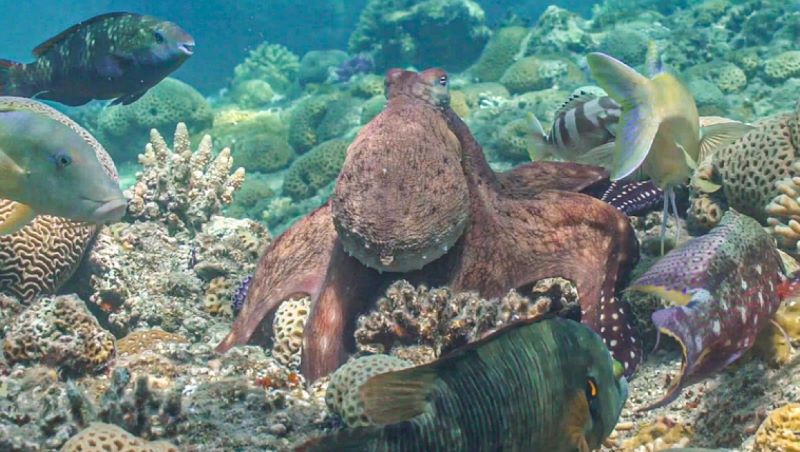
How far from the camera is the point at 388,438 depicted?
1775 millimetres

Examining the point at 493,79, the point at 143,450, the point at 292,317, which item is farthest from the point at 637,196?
the point at 493,79

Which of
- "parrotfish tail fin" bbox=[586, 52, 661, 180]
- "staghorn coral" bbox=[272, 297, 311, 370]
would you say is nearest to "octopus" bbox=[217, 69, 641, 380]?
"staghorn coral" bbox=[272, 297, 311, 370]

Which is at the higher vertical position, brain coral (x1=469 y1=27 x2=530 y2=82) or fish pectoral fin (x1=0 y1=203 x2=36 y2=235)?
brain coral (x1=469 y1=27 x2=530 y2=82)

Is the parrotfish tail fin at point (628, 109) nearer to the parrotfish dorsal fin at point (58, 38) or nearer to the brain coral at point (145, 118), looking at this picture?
the parrotfish dorsal fin at point (58, 38)

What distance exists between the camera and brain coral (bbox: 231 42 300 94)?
28641mm

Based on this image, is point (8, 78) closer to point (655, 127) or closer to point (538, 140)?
point (538, 140)

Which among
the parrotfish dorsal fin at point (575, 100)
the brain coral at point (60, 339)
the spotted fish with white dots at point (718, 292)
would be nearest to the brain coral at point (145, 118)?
the brain coral at point (60, 339)

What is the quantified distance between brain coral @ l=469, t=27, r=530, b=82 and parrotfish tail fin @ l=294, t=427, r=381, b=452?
19.4 metres

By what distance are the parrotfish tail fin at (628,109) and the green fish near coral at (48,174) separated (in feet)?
9.24

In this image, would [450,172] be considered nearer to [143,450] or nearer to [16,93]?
[143,450]

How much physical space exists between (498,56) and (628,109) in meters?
19.0

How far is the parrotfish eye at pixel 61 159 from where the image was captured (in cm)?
334

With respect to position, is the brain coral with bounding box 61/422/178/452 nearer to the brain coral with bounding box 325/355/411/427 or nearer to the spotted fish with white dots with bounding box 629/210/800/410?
the brain coral with bounding box 325/355/411/427

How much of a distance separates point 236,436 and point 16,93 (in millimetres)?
4472
